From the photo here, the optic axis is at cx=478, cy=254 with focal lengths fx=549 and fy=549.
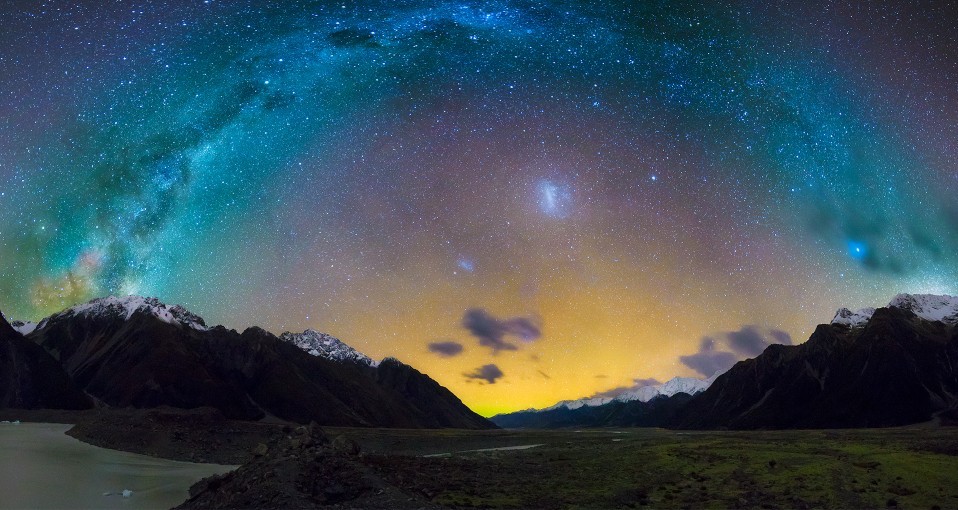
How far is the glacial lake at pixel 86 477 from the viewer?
→ 3675cm

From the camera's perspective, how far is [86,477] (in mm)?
46031

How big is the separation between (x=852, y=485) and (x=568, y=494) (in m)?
21.4

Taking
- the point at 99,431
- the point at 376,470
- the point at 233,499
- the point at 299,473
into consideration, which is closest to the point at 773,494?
the point at 376,470

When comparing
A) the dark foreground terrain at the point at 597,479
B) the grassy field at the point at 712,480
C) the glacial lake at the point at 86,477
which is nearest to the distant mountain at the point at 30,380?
the glacial lake at the point at 86,477

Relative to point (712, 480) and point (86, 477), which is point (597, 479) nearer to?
point (712, 480)

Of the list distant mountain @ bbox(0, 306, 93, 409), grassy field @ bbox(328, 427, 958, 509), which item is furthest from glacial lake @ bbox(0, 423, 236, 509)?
distant mountain @ bbox(0, 306, 93, 409)

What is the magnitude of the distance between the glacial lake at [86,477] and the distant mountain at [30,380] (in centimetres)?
12574

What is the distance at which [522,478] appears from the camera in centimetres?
5009

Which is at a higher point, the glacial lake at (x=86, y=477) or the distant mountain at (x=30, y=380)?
the distant mountain at (x=30, y=380)

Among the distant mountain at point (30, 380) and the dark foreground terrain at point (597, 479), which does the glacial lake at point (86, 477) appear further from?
the distant mountain at point (30, 380)

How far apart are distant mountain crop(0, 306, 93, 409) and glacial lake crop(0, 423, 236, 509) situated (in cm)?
12574

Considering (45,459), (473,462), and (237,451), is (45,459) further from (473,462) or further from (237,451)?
(473,462)

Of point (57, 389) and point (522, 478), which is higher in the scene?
point (57, 389)

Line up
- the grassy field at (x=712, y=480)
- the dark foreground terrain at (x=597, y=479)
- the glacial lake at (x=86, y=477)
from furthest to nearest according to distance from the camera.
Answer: the grassy field at (x=712, y=480) → the glacial lake at (x=86, y=477) → the dark foreground terrain at (x=597, y=479)
